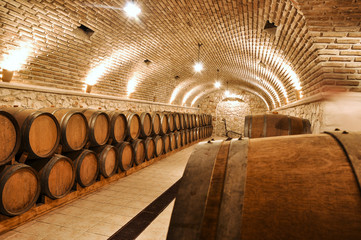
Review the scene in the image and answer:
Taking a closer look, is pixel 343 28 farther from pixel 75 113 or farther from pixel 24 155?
pixel 24 155

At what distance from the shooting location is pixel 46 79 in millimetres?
4980

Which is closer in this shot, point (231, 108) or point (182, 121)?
point (182, 121)

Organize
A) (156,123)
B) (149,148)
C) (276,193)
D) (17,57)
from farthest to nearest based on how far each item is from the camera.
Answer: (156,123) < (149,148) < (17,57) < (276,193)

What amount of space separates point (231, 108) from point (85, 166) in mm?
13961

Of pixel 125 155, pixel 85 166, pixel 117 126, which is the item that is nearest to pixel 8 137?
pixel 85 166

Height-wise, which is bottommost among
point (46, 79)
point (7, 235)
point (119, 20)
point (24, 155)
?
point (7, 235)

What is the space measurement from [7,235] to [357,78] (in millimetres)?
5950

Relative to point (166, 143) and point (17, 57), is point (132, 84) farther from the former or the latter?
point (17, 57)

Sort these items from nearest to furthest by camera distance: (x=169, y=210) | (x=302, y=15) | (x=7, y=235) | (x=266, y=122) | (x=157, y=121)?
1. (x=7, y=235)
2. (x=169, y=210)
3. (x=302, y=15)
4. (x=266, y=122)
5. (x=157, y=121)

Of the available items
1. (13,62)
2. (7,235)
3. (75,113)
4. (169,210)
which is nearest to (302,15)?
(169,210)

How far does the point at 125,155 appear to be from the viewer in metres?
4.50

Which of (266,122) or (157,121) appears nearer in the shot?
(266,122)

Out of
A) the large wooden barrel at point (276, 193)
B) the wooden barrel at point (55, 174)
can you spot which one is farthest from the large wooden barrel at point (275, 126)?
the wooden barrel at point (55, 174)

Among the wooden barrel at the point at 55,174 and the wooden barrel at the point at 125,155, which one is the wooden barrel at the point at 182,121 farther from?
the wooden barrel at the point at 55,174
